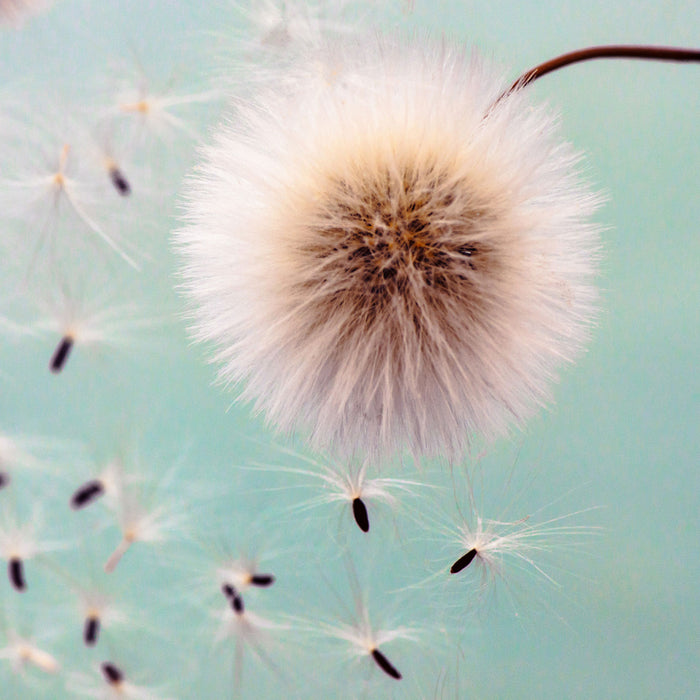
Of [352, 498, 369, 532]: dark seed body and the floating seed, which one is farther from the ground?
[352, 498, 369, 532]: dark seed body

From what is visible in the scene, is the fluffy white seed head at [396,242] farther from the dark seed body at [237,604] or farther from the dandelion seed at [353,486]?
the dark seed body at [237,604]

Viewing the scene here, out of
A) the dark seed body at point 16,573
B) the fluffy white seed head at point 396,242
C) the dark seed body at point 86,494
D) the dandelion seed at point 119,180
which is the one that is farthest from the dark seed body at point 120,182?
the dark seed body at point 16,573

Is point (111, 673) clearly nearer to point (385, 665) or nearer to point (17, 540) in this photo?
point (17, 540)

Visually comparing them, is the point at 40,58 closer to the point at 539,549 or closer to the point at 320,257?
the point at 320,257

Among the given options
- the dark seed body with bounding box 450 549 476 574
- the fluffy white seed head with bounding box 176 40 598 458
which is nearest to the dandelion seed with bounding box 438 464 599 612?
the dark seed body with bounding box 450 549 476 574

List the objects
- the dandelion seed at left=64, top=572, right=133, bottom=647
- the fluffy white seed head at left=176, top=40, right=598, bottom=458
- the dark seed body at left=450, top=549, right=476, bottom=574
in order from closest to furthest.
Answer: the fluffy white seed head at left=176, top=40, right=598, bottom=458
the dark seed body at left=450, top=549, right=476, bottom=574
the dandelion seed at left=64, top=572, right=133, bottom=647

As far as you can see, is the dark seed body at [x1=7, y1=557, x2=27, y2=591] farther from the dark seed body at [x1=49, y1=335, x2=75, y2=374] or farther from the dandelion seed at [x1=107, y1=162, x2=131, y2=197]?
the dandelion seed at [x1=107, y1=162, x2=131, y2=197]

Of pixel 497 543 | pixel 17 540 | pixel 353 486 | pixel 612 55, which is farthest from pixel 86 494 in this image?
pixel 612 55

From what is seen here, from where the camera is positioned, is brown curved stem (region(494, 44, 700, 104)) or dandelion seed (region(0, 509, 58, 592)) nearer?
brown curved stem (region(494, 44, 700, 104))
